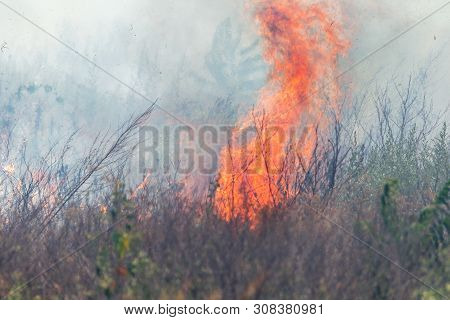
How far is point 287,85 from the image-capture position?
14867mm

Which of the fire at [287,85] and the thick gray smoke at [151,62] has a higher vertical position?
the thick gray smoke at [151,62]

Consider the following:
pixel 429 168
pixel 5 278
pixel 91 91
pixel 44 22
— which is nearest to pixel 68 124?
pixel 91 91

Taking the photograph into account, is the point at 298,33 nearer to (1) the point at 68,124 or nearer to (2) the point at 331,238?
(2) the point at 331,238

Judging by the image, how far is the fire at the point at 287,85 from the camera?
13367 mm

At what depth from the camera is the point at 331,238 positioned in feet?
24.5

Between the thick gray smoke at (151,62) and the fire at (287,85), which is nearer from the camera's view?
the fire at (287,85)

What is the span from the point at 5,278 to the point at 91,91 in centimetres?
2708

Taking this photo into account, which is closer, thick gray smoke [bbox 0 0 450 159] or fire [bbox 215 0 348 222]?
fire [bbox 215 0 348 222]

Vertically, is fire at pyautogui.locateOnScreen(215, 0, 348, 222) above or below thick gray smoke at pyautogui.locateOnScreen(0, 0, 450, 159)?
below

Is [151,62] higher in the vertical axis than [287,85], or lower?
higher

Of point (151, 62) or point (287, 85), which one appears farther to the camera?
point (151, 62)

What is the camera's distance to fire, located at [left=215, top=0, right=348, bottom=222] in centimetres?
1337
